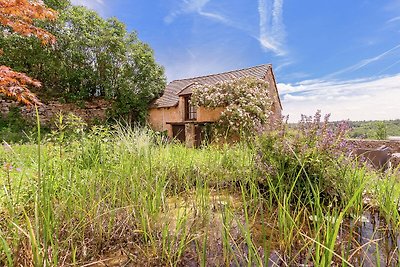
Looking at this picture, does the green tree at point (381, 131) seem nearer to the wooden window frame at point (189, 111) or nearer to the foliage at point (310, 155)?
the wooden window frame at point (189, 111)

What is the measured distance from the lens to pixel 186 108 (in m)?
14.9

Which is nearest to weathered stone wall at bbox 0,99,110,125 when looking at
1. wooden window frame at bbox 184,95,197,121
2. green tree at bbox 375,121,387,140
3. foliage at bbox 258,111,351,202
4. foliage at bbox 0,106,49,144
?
foliage at bbox 0,106,49,144

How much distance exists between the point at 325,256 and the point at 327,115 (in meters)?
2.01

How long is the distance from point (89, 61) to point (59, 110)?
3.77 metres

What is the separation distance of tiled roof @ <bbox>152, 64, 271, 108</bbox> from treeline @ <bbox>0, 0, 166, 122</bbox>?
2.71 feet

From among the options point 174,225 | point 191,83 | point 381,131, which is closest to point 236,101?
point 191,83

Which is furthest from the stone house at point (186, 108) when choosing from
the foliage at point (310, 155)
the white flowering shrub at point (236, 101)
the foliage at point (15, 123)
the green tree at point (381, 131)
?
the foliage at point (310, 155)

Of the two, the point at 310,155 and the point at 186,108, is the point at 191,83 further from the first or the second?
the point at 310,155

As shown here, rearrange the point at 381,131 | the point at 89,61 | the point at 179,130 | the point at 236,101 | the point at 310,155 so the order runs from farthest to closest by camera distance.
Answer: the point at 381,131 < the point at 89,61 < the point at 179,130 < the point at 236,101 < the point at 310,155

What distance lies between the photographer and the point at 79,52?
51.5ft

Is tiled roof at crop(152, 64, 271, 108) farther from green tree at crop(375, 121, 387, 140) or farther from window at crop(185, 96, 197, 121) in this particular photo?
green tree at crop(375, 121, 387, 140)

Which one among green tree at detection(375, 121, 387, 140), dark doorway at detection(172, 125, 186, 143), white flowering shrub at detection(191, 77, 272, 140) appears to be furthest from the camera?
Result: green tree at detection(375, 121, 387, 140)

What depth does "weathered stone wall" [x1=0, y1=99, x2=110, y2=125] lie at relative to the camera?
45.9ft

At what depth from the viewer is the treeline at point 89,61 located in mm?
14562
